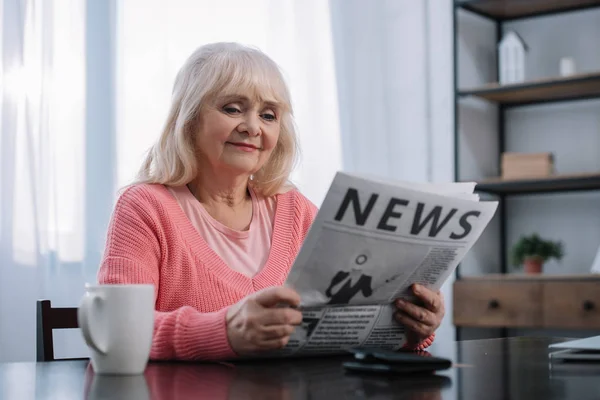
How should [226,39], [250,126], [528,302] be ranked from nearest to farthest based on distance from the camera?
[250,126]
[226,39]
[528,302]

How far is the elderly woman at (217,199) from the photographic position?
53.5 inches

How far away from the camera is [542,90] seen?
10.8ft

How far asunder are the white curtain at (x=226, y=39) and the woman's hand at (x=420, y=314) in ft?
3.87

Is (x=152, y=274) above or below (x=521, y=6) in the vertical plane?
below

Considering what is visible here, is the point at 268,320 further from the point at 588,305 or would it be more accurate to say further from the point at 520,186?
the point at 520,186

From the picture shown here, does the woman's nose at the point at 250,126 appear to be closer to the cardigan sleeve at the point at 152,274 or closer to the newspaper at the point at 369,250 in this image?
the cardigan sleeve at the point at 152,274

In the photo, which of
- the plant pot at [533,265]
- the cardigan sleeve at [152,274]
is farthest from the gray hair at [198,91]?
the plant pot at [533,265]

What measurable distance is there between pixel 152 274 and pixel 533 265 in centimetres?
224

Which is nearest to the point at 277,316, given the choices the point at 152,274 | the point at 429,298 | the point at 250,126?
the point at 429,298

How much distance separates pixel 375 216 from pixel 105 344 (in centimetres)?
33

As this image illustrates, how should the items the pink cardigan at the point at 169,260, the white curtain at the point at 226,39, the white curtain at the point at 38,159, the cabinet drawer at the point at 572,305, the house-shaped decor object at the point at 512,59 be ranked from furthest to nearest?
the house-shaped decor object at the point at 512,59, the cabinet drawer at the point at 572,305, the white curtain at the point at 226,39, the white curtain at the point at 38,159, the pink cardigan at the point at 169,260

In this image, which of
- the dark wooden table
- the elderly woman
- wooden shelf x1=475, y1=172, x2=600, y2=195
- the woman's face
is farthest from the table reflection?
wooden shelf x1=475, y1=172, x2=600, y2=195

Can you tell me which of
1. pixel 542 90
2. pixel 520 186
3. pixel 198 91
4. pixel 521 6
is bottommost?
pixel 520 186

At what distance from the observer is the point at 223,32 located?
2910 millimetres
